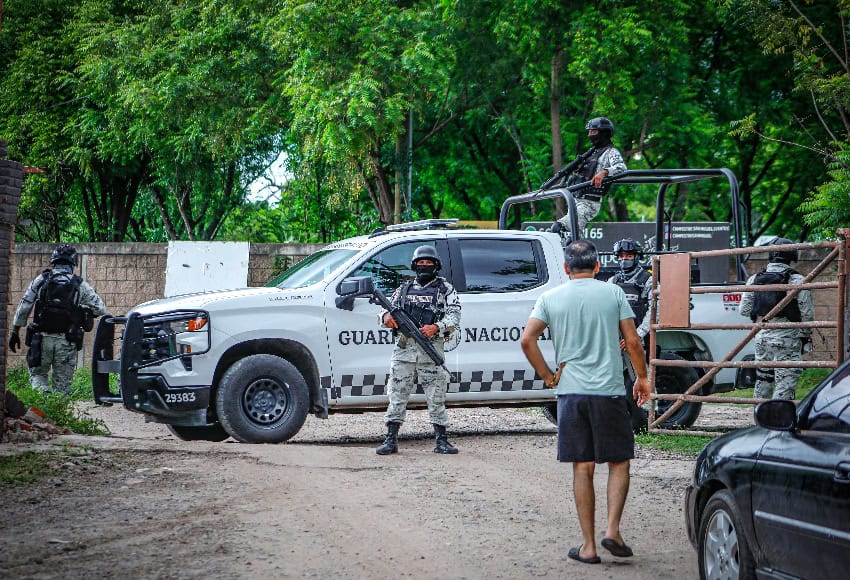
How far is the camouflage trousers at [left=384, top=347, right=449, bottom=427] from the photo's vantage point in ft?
33.1

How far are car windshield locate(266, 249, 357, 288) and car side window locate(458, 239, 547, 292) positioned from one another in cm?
117

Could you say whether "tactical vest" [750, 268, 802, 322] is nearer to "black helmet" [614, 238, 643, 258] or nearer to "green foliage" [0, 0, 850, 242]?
"black helmet" [614, 238, 643, 258]

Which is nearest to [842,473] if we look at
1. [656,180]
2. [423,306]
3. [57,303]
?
[423,306]

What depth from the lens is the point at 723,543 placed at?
16.5 ft

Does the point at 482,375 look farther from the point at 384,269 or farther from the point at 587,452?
the point at 587,452

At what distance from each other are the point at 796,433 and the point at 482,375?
6.46 meters

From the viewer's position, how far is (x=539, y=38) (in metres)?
20.6

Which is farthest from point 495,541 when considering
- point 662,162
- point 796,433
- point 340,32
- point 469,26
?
point 662,162

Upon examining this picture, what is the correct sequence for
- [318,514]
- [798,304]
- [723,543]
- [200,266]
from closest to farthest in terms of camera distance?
[723,543]
[318,514]
[798,304]
[200,266]

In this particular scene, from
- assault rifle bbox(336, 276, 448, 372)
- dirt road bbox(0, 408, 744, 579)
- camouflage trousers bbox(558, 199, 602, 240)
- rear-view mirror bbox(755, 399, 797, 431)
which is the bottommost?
dirt road bbox(0, 408, 744, 579)

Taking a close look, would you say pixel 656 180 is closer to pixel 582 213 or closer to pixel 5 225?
pixel 582 213

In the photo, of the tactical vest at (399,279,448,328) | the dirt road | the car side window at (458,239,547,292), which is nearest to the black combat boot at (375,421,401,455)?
the dirt road

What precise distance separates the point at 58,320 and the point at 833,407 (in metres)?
10.8

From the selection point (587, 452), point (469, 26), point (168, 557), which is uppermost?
point (469, 26)
